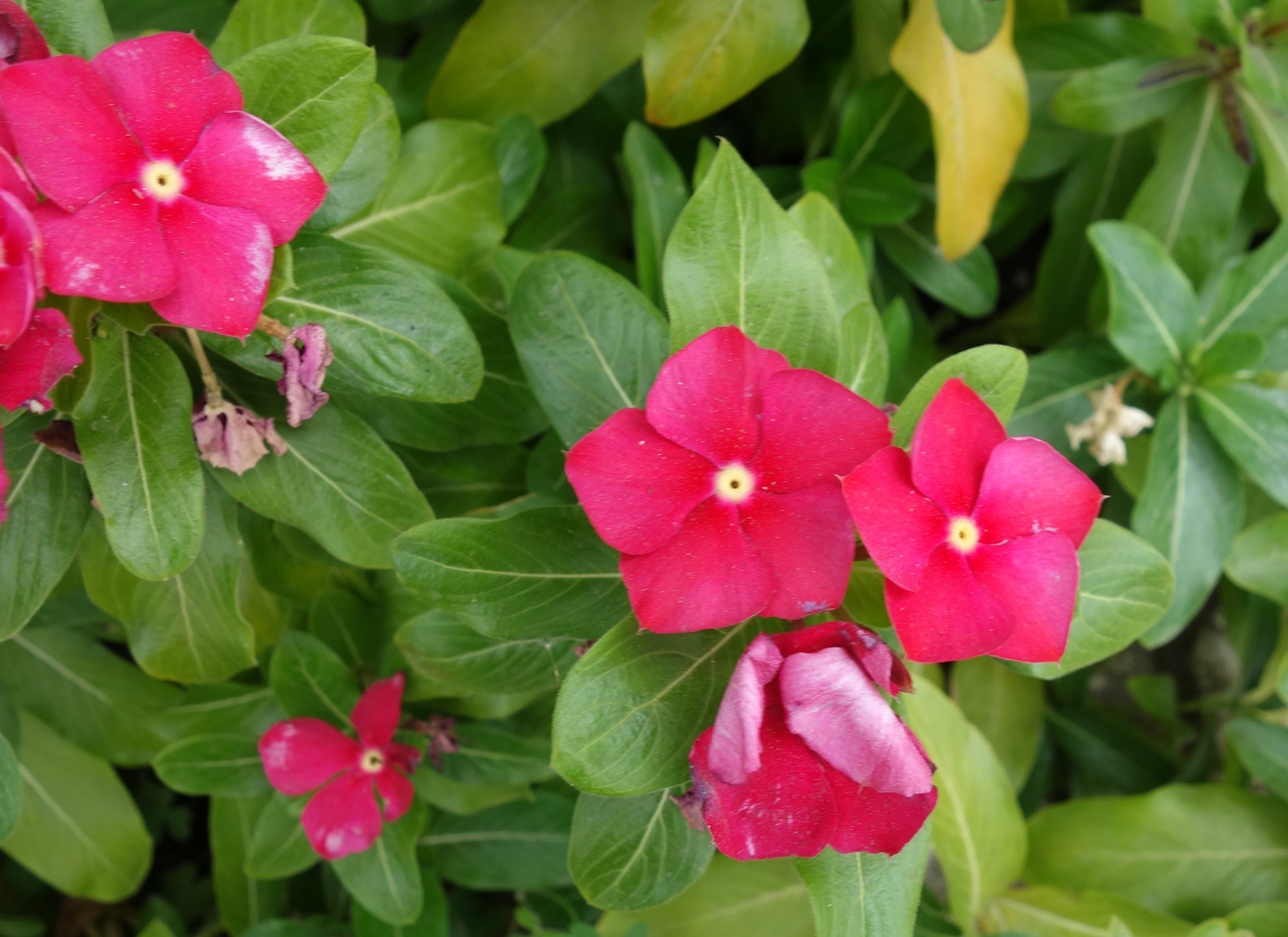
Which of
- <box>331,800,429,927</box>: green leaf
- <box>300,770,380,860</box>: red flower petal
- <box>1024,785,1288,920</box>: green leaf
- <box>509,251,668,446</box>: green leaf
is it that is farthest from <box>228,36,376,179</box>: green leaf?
<box>1024,785,1288,920</box>: green leaf

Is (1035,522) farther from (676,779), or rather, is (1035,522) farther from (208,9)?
(208,9)

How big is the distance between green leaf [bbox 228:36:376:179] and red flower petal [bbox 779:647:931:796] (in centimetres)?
55

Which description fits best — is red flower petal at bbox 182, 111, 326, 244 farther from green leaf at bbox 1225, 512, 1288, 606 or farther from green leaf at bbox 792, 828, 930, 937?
green leaf at bbox 1225, 512, 1288, 606

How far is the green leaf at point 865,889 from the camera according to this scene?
698mm

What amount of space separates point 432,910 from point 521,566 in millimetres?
712

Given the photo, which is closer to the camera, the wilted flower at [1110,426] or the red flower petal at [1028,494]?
the red flower petal at [1028,494]

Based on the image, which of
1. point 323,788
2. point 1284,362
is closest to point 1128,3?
point 1284,362

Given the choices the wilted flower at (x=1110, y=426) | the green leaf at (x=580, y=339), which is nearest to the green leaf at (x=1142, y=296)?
the wilted flower at (x=1110, y=426)

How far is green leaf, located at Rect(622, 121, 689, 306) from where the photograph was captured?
110 centimetres

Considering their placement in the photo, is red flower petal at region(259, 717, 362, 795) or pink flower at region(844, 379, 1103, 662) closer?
pink flower at region(844, 379, 1103, 662)

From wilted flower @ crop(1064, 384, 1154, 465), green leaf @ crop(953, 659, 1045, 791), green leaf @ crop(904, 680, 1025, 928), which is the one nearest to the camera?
wilted flower @ crop(1064, 384, 1154, 465)

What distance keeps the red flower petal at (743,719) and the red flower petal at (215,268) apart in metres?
0.41

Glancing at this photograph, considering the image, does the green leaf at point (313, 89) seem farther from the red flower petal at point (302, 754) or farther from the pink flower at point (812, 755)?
the red flower petal at point (302, 754)

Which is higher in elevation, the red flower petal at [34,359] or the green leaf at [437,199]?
the red flower petal at [34,359]
